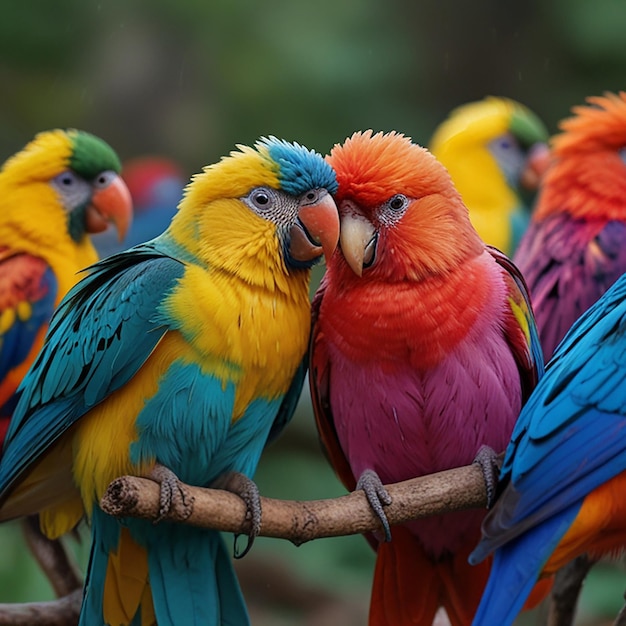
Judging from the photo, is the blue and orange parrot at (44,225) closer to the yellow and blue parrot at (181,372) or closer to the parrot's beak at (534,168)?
the yellow and blue parrot at (181,372)

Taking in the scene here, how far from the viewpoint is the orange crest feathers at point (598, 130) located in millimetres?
2879

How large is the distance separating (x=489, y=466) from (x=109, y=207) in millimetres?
1522

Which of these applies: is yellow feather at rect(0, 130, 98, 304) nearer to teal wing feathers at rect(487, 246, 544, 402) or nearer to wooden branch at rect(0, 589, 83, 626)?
wooden branch at rect(0, 589, 83, 626)

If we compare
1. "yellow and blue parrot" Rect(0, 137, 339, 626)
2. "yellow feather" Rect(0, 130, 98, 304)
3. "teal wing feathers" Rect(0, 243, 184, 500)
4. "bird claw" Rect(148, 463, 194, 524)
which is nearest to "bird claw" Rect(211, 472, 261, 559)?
"yellow and blue parrot" Rect(0, 137, 339, 626)

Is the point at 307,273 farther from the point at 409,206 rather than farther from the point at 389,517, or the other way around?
the point at 389,517

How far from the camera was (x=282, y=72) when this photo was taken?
5.34 metres

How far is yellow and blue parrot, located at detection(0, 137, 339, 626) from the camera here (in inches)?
75.7

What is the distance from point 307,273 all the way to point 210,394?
338mm

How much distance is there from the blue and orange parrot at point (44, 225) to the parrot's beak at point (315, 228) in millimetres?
977

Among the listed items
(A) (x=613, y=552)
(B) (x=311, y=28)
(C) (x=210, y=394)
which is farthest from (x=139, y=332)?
(B) (x=311, y=28)

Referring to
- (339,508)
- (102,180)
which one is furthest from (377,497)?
(102,180)

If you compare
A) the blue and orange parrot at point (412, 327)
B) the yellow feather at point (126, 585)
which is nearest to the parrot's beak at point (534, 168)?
the blue and orange parrot at point (412, 327)

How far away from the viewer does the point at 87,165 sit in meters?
2.97

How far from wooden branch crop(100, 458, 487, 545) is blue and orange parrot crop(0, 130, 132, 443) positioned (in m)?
1.02
